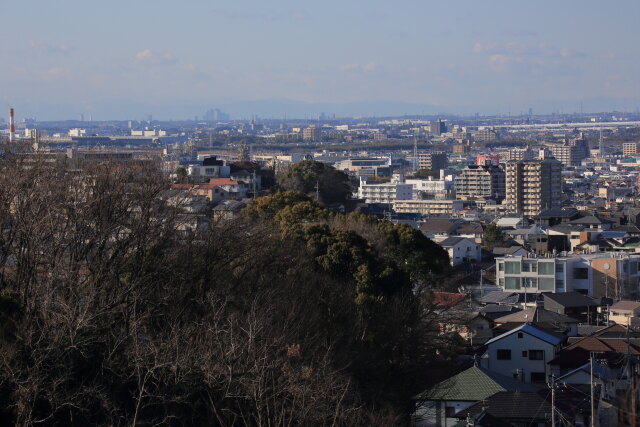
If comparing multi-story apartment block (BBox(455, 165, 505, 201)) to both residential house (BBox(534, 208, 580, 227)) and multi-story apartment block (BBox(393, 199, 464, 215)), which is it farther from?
residential house (BBox(534, 208, 580, 227))

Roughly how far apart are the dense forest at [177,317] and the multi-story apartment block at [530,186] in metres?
22.9

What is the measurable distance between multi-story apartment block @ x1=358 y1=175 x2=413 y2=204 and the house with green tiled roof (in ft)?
84.7

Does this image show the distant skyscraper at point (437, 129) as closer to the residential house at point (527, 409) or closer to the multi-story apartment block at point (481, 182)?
the multi-story apartment block at point (481, 182)

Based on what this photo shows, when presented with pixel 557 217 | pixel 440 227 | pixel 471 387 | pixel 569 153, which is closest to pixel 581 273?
pixel 471 387

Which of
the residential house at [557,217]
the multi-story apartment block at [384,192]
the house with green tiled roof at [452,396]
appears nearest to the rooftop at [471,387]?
the house with green tiled roof at [452,396]

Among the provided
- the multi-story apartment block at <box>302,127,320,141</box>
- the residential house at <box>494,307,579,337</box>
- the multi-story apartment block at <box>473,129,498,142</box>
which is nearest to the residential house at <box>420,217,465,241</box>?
Answer: the residential house at <box>494,307,579,337</box>

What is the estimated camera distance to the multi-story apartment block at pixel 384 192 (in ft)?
114

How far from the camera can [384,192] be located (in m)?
35.0

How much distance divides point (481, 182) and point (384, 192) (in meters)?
4.56

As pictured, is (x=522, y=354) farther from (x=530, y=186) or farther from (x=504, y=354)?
(x=530, y=186)

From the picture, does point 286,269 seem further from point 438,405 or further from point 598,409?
point 598,409

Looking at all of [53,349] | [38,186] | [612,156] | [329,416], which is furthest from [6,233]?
[612,156]

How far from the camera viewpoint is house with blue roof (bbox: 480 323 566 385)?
31.8 ft

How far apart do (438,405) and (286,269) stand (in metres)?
1.63
